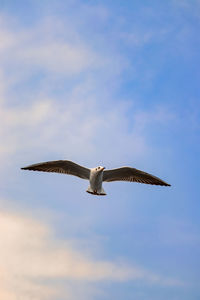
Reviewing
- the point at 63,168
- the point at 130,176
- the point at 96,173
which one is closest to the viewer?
the point at 96,173

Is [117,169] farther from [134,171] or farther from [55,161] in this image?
[55,161]

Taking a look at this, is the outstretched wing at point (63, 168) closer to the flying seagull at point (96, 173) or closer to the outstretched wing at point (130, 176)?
the flying seagull at point (96, 173)

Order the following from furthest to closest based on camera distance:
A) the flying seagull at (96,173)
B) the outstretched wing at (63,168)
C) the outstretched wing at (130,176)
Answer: the outstretched wing at (130,176)
the outstretched wing at (63,168)
the flying seagull at (96,173)

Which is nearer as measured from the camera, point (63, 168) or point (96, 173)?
point (96, 173)

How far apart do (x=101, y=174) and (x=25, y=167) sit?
7.43 meters

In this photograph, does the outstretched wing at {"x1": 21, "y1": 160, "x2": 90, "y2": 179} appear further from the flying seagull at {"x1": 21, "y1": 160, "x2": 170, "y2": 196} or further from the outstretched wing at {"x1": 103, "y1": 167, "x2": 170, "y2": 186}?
the outstretched wing at {"x1": 103, "y1": 167, "x2": 170, "y2": 186}

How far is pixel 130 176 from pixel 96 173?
4.25 metres

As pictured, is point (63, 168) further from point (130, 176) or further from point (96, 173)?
point (130, 176)

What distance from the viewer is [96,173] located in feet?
161

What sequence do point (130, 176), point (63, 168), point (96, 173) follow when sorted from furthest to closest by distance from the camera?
point (130, 176)
point (63, 168)
point (96, 173)

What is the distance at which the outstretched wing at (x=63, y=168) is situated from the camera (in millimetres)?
49781

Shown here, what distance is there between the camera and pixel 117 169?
164ft

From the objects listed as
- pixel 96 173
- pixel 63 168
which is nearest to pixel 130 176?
pixel 96 173

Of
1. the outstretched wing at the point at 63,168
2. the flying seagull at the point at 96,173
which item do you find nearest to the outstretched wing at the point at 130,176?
the flying seagull at the point at 96,173
